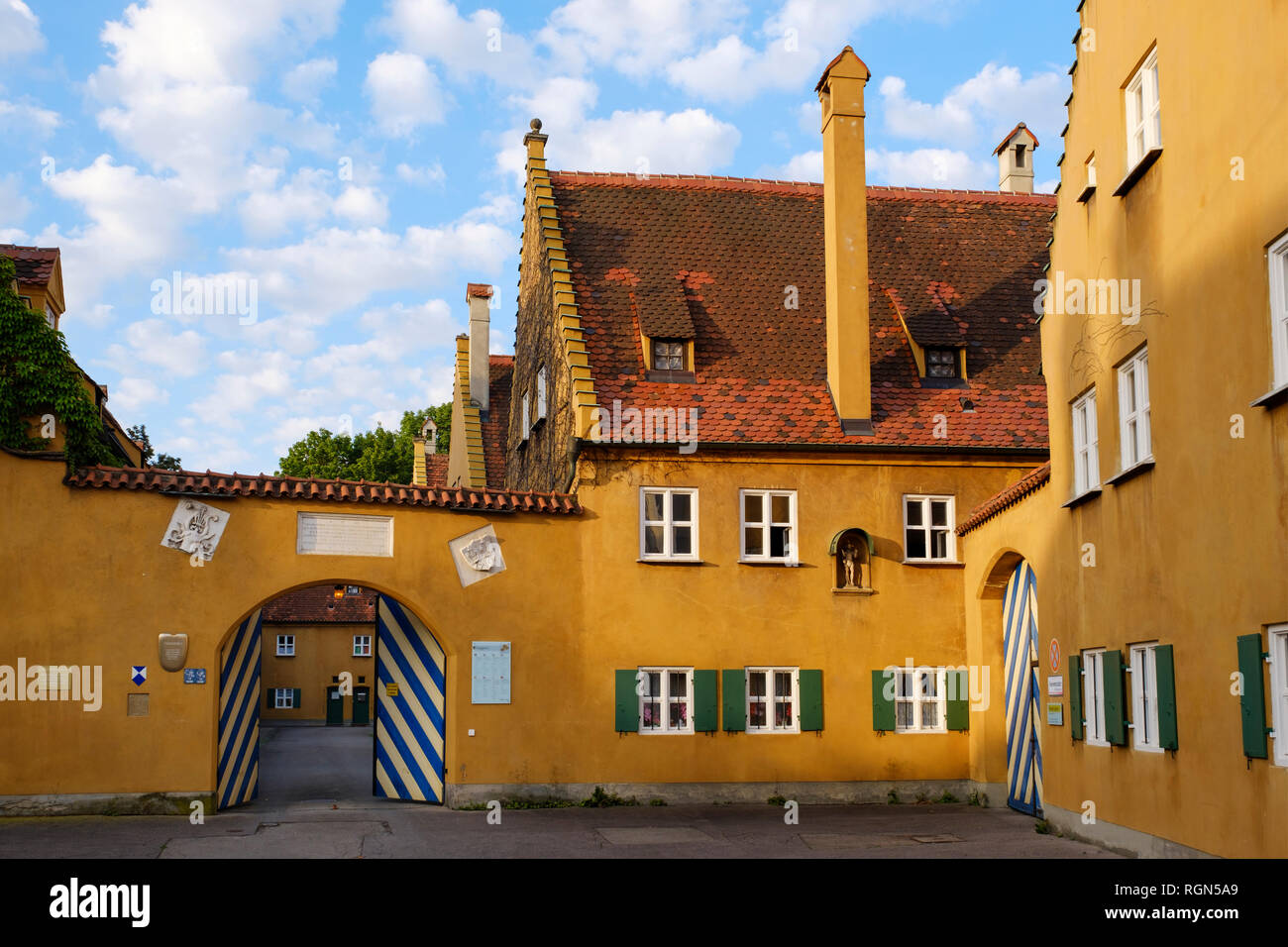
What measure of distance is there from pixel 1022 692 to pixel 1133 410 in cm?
702

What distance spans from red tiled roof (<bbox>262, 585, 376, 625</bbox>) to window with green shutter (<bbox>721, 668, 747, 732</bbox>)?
123 feet

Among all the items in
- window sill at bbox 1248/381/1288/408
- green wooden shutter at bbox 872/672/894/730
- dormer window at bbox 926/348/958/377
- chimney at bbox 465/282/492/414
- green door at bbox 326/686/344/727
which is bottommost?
green door at bbox 326/686/344/727

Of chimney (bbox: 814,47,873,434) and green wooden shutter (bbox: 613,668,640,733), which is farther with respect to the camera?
chimney (bbox: 814,47,873,434)

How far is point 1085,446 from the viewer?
57.5ft

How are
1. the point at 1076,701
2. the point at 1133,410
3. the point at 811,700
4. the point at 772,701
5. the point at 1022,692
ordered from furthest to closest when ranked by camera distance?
the point at 772,701 → the point at 811,700 → the point at 1022,692 → the point at 1076,701 → the point at 1133,410

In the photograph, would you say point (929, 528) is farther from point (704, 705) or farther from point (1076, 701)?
point (1076, 701)

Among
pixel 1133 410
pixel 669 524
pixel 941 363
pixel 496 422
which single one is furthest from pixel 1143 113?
pixel 496 422

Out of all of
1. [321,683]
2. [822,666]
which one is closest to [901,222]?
[822,666]

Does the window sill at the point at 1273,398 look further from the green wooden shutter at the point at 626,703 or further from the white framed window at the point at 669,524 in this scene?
the green wooden shutter at the point at 626,703

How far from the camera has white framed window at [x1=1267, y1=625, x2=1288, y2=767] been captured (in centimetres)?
1212

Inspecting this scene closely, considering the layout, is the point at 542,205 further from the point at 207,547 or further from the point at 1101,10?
the point at 1101,10

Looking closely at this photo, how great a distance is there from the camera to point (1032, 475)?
19500 millimetres

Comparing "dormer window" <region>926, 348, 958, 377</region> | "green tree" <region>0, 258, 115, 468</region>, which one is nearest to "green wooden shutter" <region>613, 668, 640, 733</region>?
"dormer window" <region>926, 348, 958, 377</region>

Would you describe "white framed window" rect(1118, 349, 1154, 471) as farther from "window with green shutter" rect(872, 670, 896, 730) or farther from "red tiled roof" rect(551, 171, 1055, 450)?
"window with green shutter" rect(872, 670, 896, 730)
